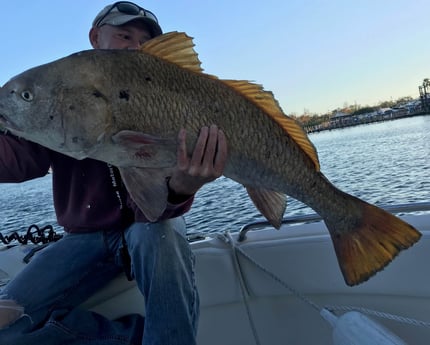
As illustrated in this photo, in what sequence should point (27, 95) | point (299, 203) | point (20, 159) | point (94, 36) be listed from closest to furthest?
1. point (27, 95)
2. point (20, 159)
3. point (94, 36)
4. point (299, 203)

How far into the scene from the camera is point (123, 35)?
2.78 meters

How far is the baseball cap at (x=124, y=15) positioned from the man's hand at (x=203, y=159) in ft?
3.97

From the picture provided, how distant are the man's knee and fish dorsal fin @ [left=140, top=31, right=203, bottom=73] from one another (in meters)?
1.65

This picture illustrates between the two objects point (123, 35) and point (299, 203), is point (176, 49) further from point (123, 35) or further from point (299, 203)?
point (299, 203)

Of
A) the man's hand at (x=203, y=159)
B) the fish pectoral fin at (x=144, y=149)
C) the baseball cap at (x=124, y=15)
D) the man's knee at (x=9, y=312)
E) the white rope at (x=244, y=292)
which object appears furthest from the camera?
the white rope at (x=244, y=292)

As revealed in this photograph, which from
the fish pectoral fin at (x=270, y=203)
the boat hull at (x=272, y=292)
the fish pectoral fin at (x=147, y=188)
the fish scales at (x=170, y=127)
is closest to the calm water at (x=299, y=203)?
the boat hull at (x=272, y=292)

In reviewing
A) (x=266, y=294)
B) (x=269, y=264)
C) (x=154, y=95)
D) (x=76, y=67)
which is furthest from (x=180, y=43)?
(x=266, y=294)

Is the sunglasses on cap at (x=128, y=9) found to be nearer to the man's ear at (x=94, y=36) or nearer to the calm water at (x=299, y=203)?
the man's ear at (x=94, y=36)

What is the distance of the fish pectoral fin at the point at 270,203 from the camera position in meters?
2.20

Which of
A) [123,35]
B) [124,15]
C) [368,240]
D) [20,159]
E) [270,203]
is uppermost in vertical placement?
[124,15]

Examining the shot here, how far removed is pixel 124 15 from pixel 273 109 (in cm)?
132

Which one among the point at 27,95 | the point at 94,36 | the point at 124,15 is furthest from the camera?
the point at 94,36

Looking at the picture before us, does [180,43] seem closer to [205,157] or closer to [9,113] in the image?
[205,157]

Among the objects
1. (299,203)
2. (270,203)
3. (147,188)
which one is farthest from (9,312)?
(299,203)
